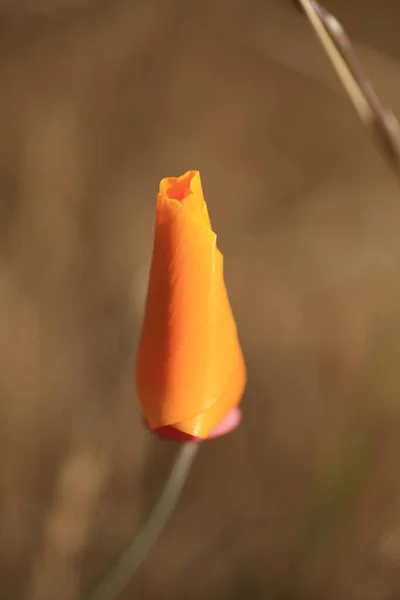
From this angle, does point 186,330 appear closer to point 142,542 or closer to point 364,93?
point 364,93

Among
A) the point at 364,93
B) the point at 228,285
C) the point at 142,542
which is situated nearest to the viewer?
the point at 364,93

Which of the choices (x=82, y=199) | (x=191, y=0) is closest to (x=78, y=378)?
(x=82, y=199)

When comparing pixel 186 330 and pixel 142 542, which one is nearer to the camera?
pixel 186 330

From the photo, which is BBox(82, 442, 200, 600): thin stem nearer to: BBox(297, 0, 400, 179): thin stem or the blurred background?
the blurred background

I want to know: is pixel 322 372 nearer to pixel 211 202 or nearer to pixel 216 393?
pixel 211 202

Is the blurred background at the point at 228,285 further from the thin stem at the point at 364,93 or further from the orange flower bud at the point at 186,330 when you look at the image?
the thin stem at the point at 364,93

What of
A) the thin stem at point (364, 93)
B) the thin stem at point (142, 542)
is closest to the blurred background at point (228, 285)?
the thin stem at point (142, 542)

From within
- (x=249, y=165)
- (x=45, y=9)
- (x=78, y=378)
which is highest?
(x=45, y=9)

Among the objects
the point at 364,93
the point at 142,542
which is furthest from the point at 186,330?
the point at 142,542
